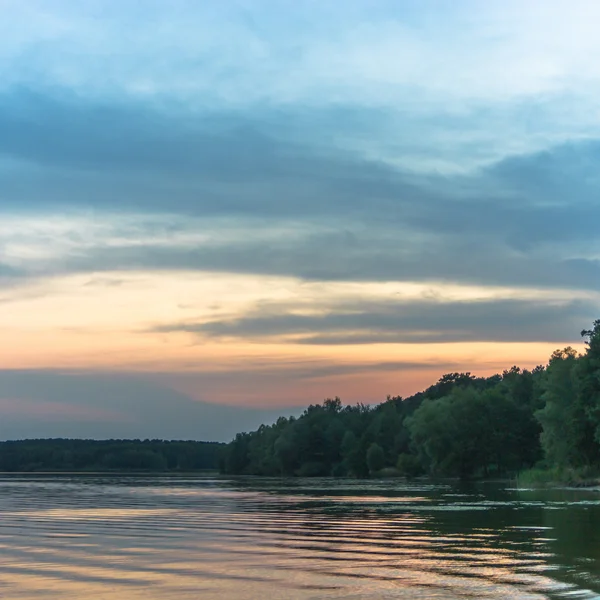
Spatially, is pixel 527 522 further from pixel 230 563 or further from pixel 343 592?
pixel 343 592

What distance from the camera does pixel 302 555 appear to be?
1187 inches

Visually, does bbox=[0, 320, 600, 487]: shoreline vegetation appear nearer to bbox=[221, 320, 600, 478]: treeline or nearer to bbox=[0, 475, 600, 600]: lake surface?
bbox=[221, 320, 600, 478]: treeline

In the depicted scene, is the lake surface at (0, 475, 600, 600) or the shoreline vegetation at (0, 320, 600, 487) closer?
the lake surface at (0, 475, 600, 600)

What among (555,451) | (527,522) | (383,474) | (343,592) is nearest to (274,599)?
(343,592)

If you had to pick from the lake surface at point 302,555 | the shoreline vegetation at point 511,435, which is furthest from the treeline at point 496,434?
the lake surface at point 302,555

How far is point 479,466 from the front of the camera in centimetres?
15375

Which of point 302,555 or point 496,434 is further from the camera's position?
point 496,434

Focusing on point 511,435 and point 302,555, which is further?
point 511,435

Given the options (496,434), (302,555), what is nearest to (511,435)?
(496,434)

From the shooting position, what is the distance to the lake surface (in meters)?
22.8

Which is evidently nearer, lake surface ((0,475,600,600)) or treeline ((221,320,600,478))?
lake surface ((0,475,600,600))

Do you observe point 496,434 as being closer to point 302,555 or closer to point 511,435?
point 511,435

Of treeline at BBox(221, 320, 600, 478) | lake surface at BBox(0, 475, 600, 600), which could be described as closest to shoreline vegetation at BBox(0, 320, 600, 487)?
treeline at BBox(221, 320, 600, 478)

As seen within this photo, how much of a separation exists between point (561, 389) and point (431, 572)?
82771 millimetres
